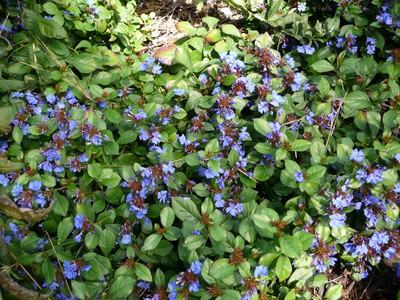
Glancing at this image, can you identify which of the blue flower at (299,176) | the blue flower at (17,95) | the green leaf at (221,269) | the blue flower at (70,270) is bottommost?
the blue flower at (70,270)

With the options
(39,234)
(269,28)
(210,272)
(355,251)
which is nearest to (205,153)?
(210,272)

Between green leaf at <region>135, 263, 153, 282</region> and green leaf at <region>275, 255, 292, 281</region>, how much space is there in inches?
23.8

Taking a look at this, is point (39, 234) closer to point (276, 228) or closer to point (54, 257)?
point (54, 257)

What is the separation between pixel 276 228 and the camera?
207cm

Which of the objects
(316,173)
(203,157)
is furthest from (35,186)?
(316,173)

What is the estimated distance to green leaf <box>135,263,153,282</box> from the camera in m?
2.10

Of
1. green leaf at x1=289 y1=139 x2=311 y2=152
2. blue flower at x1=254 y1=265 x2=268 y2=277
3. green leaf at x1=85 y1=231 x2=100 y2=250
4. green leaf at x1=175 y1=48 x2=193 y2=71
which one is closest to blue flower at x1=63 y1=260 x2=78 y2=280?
green leaf at x1=85 y1=231 x2=100 y2=250

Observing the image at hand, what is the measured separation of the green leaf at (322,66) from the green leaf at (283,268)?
1.25 meters

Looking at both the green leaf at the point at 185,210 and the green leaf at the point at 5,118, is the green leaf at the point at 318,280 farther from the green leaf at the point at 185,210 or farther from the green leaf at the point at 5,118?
the green leaf at the point at 5,118

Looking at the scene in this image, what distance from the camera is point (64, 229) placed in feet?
7.40

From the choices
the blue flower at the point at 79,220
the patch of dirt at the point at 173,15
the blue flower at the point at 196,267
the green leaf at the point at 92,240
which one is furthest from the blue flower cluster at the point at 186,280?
the patch of dirt at the point at 173,15

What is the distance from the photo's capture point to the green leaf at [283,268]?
2004mm

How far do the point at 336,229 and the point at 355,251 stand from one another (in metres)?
0.17

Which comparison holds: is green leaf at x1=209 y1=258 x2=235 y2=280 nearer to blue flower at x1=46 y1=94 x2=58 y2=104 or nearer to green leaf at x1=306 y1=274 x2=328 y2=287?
green leaf at x1=306 y1=274 x2=328 y2=287
